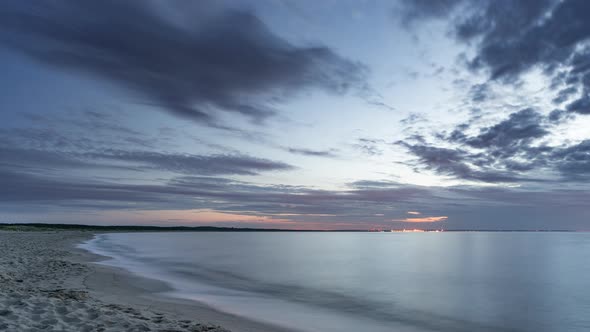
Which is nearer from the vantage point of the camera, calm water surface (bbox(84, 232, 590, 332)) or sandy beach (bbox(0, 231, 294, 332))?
sandy beach (bbox(0, 231, 294, 332))

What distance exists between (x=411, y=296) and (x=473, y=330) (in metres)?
8.04

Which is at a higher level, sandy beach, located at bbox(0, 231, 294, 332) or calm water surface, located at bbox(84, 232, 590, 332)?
sandy beach, located at bbox(0, 231, 294, 332)

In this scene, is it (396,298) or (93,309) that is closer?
(93,309)

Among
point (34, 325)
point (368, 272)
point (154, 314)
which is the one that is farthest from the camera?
point (368, 272)

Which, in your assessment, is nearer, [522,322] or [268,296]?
[522,322]

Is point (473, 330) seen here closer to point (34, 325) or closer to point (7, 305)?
point (34, 325)

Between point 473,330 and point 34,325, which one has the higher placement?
point 34,325

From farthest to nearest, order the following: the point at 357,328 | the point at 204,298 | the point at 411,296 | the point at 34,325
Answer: the point at 411,296
the point at 204,298
the point at 357,328
the point at 34,325

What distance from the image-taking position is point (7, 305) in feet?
33.1

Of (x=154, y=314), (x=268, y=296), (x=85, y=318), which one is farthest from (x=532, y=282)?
(x=85, y=318)

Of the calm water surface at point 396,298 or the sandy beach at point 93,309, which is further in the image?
the calm water surface at point 396,298

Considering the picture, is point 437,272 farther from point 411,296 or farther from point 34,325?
point 34,325

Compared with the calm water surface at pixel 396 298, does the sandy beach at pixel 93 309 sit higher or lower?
higher

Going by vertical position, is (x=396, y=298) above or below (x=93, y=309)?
below
